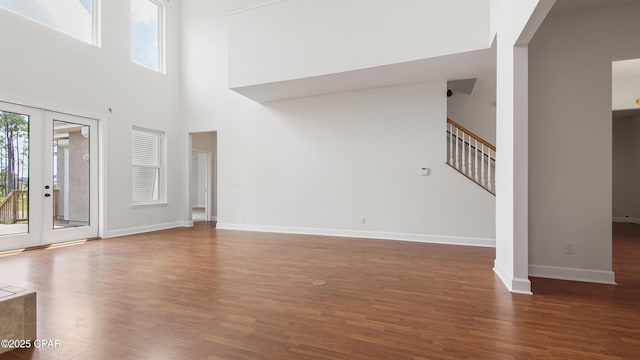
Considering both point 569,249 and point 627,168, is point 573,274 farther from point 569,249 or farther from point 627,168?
point 627,168

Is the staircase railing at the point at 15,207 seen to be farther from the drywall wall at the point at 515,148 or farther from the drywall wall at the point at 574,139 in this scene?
the drywall wall at the point at 574,139

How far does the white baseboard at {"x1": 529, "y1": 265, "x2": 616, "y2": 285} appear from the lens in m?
3.13

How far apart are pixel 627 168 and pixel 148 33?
12.4 m

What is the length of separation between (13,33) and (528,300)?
7.60 m

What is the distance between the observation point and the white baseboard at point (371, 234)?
198 inches

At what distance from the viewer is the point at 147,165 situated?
6812 millimetres

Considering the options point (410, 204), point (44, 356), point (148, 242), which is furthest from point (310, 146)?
point (44, 356)

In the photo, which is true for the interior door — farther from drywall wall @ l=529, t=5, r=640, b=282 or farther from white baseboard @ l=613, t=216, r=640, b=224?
white baseboard @ l=613, t=216, r=640, b=224

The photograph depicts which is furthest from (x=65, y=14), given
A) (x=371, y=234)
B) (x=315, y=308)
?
(x=371, y=234)

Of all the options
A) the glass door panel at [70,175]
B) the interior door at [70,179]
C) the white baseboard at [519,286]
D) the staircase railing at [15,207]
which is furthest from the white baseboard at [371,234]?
the staircase railing at [15,207]

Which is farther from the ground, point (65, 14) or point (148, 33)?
point (148, 33)

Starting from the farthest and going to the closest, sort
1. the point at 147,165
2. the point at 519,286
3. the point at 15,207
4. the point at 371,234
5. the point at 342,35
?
the point at 147,165, the point at 371,234, the point at 342,35, the point at 15,207, the point at 519,286

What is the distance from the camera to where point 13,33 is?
4.50 m

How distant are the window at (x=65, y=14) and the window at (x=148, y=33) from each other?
32.4 inches
